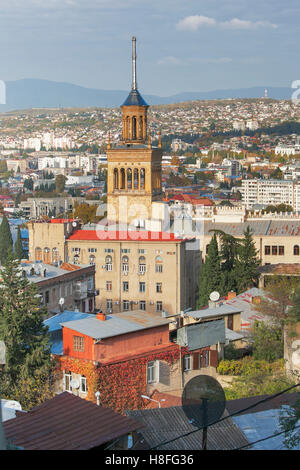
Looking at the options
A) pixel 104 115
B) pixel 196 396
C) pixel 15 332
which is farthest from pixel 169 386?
pixel 104 115

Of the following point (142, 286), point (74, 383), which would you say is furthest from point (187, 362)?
point (142, 286)

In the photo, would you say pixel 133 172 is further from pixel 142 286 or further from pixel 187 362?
pixel 187 362

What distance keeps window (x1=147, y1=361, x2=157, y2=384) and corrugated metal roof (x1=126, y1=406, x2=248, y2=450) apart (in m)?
2.90

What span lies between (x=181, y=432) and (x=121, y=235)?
17013 mm

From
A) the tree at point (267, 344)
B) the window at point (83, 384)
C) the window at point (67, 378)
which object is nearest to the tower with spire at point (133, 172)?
the tree at point (267, 344)

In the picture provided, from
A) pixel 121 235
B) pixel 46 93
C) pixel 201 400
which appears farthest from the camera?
pixel 46 93

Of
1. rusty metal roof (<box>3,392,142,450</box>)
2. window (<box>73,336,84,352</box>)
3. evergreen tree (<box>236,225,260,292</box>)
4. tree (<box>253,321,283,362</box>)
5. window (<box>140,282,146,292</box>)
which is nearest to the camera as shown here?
rusty metal roof (<box>3,392,142,450</box>)

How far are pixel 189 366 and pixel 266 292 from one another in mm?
5579

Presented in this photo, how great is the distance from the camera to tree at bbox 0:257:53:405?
11977mm

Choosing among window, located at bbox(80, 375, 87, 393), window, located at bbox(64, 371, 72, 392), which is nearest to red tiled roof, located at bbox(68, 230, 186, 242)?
window, located at bbox(64, 371, 72, 392)

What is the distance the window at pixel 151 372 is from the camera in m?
12.5

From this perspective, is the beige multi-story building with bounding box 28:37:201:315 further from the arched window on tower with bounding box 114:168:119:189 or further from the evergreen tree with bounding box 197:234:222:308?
the arched window on tower with bounding box 114:168:119:189

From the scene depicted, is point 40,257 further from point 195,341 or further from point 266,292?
point 195,341

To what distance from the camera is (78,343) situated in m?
12.4
